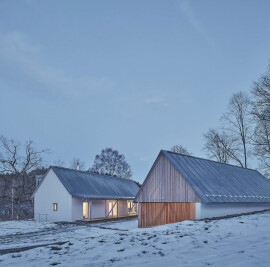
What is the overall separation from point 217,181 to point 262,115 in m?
8.24

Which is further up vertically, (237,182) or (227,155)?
(227,155)

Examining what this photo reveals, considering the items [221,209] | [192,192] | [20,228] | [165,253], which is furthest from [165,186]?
[165,253]

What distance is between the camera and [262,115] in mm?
26688

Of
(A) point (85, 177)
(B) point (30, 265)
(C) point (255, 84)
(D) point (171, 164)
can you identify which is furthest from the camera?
(A) point (85, 177)

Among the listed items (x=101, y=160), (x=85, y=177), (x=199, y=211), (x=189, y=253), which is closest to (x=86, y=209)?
(x=85, y=177)

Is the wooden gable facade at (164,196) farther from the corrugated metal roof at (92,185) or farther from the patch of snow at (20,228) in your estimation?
the corrugated metal roof at (92,185)

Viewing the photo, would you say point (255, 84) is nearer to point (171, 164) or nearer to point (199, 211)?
point (171, 164)

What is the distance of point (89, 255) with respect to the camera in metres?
9.01

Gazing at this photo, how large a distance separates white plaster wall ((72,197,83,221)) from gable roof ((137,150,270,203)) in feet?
49.0

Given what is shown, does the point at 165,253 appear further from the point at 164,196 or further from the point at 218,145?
the point at 218,145

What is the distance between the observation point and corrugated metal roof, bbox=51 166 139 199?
34250mm

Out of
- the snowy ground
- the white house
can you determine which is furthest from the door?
the snowy ground

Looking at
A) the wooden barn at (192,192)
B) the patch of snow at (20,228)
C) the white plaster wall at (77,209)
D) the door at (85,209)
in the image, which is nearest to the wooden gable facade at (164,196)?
the wooden barn at (192,192)

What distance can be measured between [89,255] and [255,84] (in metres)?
24.7
